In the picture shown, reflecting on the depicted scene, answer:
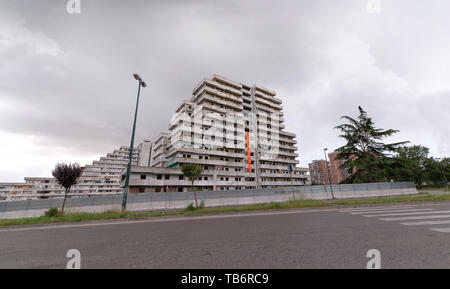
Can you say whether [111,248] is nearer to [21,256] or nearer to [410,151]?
[21,256]

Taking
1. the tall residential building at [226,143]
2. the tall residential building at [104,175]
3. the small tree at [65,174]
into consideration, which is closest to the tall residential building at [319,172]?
the tall residential building at [226,143]

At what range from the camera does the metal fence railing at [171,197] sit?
14766 millimetres

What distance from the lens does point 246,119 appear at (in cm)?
5816

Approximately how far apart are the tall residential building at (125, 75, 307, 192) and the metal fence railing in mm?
20717

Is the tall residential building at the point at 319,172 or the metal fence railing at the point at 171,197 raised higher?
the tall residential building at the point at 319,172

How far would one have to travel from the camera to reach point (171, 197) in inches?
701

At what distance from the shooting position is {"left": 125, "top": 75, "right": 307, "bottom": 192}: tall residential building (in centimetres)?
4253

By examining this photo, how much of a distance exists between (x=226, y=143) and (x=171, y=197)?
1333 inches

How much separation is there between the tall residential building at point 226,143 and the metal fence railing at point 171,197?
20717mm

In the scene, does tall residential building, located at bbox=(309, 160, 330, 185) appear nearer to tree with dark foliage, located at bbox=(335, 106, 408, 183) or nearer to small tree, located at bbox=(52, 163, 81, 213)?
tree with dark foliage, located at bbox=(335, 106, 408, 183)

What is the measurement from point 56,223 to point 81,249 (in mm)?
7068

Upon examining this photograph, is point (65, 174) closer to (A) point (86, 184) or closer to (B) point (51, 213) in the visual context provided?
(B) point (51, 213)
